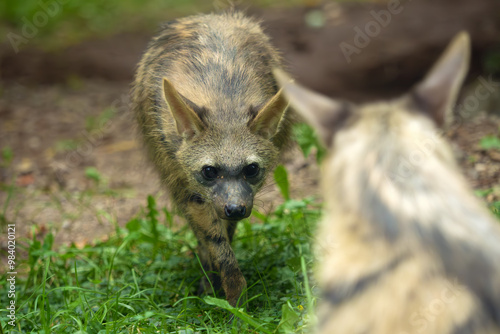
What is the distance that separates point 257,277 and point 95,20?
8.58m

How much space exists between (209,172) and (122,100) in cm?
537

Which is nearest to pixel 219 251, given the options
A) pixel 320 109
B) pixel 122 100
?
pixel 320 109

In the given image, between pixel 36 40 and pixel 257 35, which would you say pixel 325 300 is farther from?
pixel 36 40

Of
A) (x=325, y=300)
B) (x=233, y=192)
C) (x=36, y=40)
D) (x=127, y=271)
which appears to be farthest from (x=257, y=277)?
(x=36, y=40)

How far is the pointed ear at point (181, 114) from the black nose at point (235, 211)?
63 cm

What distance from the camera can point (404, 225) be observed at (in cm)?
200

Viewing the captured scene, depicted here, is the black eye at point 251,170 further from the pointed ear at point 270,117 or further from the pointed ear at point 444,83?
the pointed ear at point 444,83

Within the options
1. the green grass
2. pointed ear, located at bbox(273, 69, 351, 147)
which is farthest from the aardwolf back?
pointed ear, located at bbox(273, 69, 351, 147)

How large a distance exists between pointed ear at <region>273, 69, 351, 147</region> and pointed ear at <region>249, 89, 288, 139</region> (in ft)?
4.99

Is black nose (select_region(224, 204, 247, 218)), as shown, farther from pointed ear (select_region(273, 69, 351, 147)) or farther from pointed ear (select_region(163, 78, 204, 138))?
pointed ear (select_region(273, 69, 351, 147))

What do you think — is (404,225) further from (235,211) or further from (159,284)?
(159,284)

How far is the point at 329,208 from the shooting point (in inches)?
91.4

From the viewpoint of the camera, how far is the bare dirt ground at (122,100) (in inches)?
231

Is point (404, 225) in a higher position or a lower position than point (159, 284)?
higher
